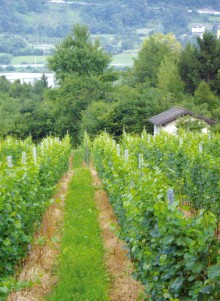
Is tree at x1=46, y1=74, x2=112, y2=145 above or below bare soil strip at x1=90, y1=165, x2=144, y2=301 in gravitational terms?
below

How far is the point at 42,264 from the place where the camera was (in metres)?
9.36

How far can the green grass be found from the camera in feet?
26.5

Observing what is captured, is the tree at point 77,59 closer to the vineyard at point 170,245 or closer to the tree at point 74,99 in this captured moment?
the tree at point 74,99

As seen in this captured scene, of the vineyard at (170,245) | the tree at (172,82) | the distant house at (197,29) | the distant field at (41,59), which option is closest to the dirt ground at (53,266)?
the vineyard at (170,245)

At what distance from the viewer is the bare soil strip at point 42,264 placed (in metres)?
7.79

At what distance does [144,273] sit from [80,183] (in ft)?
49.1

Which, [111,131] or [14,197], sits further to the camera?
[111,131]

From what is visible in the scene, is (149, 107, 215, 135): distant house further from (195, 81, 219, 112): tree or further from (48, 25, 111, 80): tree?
(48, 25, 111, 80): tree

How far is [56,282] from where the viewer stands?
8703 millimetres

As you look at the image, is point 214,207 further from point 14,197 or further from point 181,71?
point 181,71

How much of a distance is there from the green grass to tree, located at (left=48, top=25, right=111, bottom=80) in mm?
45335

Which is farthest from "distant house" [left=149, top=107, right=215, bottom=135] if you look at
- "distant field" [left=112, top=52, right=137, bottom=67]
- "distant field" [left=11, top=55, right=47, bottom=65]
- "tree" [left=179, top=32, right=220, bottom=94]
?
"distant field" [left=11, top=55, right=47, bottom=65]

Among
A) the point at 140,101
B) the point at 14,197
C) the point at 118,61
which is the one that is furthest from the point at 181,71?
the point at 118,61

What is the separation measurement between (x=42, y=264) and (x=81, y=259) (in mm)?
691
